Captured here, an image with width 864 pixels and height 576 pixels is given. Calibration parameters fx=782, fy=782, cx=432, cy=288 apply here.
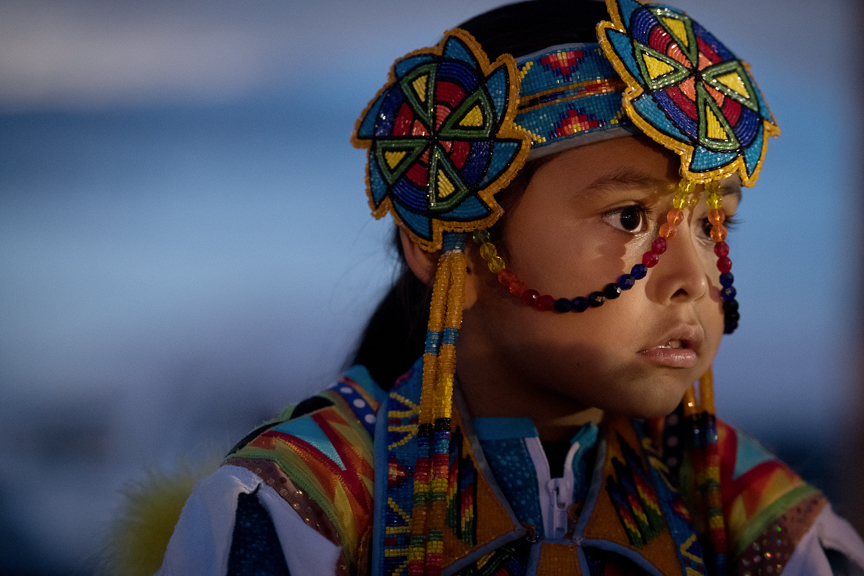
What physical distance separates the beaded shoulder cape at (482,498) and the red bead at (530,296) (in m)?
0.24

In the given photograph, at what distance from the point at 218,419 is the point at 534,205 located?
92cm

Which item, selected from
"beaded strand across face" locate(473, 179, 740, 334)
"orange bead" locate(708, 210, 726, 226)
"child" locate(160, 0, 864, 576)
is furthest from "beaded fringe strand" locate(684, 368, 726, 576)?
"orange bead" locate(708, 210, 726, 226)

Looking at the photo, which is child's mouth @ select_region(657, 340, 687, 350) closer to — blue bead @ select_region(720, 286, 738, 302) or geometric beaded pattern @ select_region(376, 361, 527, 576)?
blue bead @ select_region(720, 286, 738, 302)

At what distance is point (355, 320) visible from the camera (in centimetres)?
177

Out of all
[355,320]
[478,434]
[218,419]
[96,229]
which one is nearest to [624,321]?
[478,434]

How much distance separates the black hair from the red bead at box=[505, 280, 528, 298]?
0.07 meters

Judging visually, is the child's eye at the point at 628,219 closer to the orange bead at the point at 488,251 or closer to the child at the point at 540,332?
the child at the point at 540,332

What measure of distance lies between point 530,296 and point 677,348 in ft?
0.74

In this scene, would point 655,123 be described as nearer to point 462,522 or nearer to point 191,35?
point 462,522

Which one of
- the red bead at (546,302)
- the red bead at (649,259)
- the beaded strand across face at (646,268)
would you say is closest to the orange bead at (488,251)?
the beaded strand across face at (646,268)

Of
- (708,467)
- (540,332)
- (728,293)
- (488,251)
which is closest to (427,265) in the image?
(488,251)

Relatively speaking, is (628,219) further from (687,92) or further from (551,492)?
(551,492)

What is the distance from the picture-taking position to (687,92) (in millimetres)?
1134

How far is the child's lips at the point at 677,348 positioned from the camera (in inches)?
43.8
